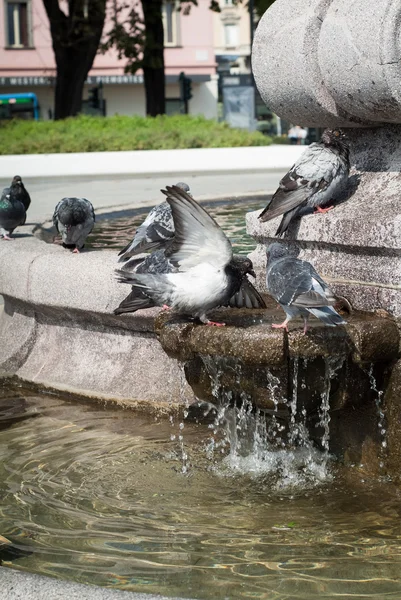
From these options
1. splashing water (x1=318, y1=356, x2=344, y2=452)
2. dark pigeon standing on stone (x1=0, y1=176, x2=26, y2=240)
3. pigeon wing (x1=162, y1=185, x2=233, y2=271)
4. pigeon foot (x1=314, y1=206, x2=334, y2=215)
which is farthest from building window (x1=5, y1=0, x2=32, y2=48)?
splashing water (x1=318, y1=356, x2=344, y2=452)

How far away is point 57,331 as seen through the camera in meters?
5.63

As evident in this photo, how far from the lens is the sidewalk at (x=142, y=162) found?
Result: 1784 centimetres

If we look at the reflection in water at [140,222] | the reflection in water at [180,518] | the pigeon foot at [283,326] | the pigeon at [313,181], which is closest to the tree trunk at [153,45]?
the reflection in water at [140,222]

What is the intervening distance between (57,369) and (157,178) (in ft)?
36.7

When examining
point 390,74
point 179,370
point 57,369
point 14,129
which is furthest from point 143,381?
point 14,129

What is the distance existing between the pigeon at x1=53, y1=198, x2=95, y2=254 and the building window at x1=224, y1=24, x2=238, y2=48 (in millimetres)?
65446

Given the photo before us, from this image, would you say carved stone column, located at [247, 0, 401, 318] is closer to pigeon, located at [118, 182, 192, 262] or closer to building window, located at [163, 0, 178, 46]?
pigeon, located at [118, 182, 192, 262]

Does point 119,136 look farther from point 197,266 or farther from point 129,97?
point 129,97

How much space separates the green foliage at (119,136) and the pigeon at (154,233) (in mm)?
15714

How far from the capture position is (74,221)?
6.12 m

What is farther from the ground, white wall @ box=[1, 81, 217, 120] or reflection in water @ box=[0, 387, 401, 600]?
white wall @ box=[1, 81, 217, 120]

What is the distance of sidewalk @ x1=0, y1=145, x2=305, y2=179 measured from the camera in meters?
17.8

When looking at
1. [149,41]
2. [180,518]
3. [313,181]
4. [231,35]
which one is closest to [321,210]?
[313,181]

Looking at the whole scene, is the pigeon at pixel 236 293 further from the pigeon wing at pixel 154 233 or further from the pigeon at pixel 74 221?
the pigeon at pixel 74 221
